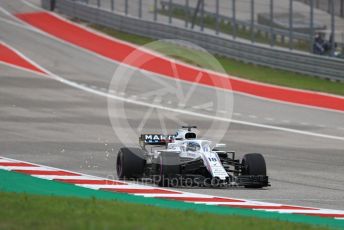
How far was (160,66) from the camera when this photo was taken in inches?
1603

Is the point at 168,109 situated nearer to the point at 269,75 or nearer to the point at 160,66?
the point at 269,75

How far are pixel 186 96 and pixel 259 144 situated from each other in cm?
1014

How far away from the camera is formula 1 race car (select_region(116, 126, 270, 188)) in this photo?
16922 mm

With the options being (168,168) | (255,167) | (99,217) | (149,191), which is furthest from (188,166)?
(99,217)

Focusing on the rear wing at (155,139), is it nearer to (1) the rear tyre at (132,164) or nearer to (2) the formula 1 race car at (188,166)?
(2) the formula 1 race car at (188,166)

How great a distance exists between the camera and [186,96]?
114 feet

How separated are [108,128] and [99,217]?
1465 cm

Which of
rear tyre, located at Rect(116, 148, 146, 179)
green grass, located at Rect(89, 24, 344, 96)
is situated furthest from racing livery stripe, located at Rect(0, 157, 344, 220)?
green grass, located at Rect(89, 24, 344, 96)

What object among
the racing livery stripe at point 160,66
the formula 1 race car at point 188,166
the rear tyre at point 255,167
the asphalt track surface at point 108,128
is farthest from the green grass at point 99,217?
the racing livery stripe at point 160,66

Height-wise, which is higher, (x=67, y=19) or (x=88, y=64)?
(x=67, y=19)

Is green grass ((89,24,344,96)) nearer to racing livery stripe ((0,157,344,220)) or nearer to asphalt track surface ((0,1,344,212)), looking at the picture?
asphalt track surface ((0,1,344,212))

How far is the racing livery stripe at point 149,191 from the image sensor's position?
15.3 m

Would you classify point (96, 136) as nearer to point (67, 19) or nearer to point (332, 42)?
point (332, 42)

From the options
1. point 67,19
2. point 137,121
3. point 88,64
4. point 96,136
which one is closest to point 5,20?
point 67,19
